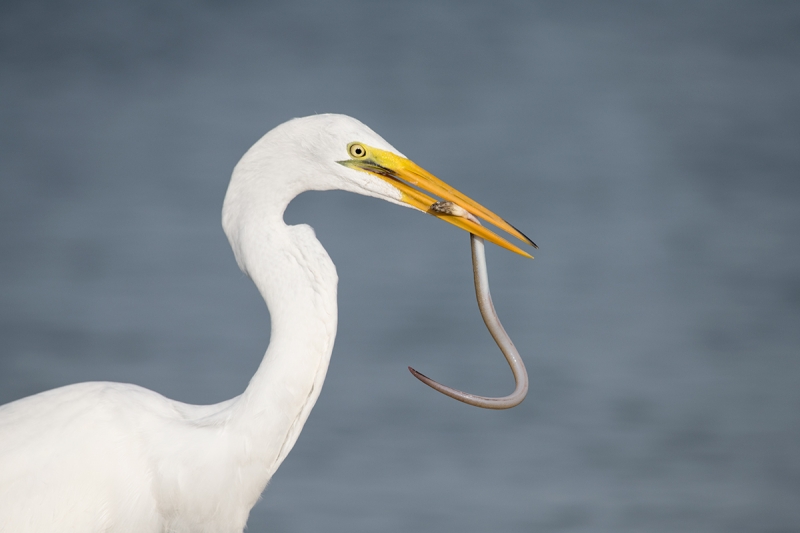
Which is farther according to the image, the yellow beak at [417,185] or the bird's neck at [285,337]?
the yellow beak at [417,185]

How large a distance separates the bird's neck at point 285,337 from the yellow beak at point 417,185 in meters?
0.26

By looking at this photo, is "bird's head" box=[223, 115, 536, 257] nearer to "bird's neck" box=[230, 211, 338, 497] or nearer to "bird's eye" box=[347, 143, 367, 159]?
"bird's eye" box=[347, 143, 367, 159]

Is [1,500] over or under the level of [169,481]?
under

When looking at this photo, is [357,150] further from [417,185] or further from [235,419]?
[235,419]

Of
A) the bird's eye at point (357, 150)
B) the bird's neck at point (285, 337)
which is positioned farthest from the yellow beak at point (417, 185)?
the bird's neck at point (285, 337)

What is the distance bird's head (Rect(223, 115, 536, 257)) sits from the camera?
2078mm

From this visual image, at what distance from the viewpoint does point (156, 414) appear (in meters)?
2.19

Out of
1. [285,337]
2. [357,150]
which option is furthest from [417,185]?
[285,337]

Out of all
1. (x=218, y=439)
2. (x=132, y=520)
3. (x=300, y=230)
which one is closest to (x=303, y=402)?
(x=218, y=439)

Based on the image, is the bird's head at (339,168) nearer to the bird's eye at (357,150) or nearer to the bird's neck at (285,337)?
the bird's eye at (357,150)

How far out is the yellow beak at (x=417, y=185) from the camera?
2.10m

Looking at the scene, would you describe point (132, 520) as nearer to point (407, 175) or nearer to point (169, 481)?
point (169, 481)

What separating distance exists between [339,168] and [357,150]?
0.07 m

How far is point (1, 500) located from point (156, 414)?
0.43m
